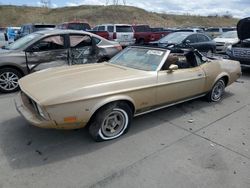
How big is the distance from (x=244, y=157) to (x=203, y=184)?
991mm

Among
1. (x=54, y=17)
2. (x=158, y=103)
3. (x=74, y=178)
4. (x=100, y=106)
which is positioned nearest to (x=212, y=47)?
(x=158, y=103)

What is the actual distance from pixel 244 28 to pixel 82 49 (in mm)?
6420

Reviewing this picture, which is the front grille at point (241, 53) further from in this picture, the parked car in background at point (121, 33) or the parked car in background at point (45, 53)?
the parked car in background at point (121, 33)

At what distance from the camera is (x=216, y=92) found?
221 inches

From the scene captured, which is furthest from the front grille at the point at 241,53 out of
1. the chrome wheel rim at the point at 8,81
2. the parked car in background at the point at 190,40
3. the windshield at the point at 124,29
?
the windshield at the point at 124,29

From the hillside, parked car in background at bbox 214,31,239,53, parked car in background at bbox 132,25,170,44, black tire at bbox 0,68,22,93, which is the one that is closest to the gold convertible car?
black tire at bbox 0,68,22,93

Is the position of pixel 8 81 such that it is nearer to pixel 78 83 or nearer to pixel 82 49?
pixel 82 49

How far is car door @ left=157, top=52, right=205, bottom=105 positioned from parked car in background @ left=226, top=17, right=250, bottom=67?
14.4 ft

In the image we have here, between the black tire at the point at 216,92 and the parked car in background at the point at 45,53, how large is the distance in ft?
11.5

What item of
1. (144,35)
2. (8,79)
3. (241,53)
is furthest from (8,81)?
(144,35)

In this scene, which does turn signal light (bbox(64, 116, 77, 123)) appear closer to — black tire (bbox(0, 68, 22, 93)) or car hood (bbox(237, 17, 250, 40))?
black tire (bbox(0, 68, 22, 93))

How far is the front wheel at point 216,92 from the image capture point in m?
5.42

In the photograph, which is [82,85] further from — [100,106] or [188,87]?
[188,87]

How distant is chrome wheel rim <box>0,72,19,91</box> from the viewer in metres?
5.85
